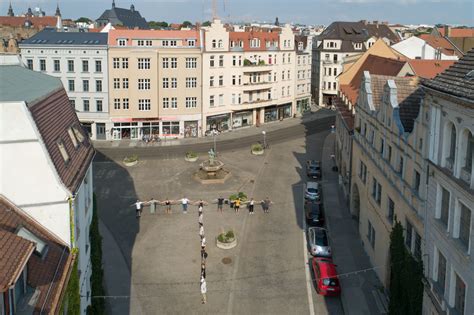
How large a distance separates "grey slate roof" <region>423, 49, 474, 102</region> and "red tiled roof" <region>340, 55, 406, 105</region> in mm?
27757

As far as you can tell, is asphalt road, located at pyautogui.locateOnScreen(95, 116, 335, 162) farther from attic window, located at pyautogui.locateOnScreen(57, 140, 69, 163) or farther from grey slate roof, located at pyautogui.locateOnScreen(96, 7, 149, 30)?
grey slate roof, located at pyautogui.locateOnScreen(96, 7, 149, 30)

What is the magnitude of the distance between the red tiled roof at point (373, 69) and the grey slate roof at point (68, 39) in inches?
1371

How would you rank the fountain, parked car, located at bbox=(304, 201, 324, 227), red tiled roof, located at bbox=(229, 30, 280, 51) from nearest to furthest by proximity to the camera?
parked car, located at bbox=(304, 201, 324, 227) < the fountain < red tiled roof, located at bbox=(229, 30, 280, 51)

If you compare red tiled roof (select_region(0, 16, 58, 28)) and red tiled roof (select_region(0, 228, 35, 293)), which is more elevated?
red tiled roof (select_region(0, 16, 58, 28))

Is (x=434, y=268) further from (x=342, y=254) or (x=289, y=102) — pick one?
(x=289, y=102)

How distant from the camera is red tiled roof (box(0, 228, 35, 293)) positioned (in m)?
13.4

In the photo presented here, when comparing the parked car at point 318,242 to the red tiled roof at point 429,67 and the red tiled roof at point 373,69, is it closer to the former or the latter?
the red tiled roof at point 373,69

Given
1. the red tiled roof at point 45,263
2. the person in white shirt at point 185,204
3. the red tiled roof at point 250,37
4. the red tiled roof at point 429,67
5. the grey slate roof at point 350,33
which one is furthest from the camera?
the grey slate roof at point 350,33

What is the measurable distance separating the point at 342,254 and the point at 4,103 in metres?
26.2

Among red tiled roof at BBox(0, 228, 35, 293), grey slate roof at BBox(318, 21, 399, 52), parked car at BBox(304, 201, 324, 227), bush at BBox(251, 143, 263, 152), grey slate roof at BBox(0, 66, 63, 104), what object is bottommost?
parked car at BBox(304, 201, 324, 227)

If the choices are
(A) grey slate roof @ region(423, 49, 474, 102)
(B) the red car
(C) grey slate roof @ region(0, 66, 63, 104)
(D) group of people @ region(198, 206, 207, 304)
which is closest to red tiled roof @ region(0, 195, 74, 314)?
(C) grey slate roof @ region(0, 66, 63, 104)

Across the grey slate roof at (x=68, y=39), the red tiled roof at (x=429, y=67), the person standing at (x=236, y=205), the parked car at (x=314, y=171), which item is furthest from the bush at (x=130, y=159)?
the red tiled roof at (x=429, y=67)

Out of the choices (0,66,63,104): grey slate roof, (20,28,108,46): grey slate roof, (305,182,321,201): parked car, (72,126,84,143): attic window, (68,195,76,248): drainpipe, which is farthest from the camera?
(20,28,108,46): grey slate roof

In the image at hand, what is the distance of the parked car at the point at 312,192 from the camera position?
49.1 m
